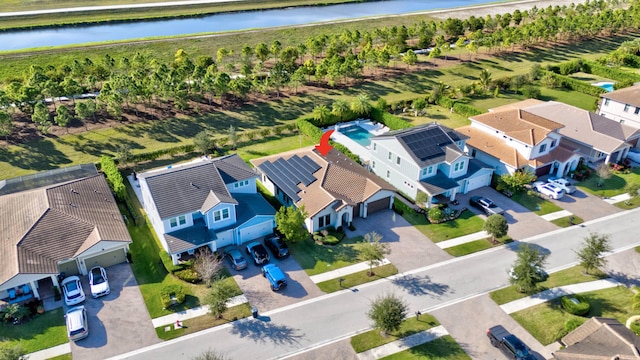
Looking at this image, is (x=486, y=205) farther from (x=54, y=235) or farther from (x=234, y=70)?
(x=234, y=70)

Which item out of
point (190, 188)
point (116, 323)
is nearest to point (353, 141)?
point (190, 188)

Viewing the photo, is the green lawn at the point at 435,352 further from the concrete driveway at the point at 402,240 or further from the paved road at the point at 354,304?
the concrete driveway at the point at 402,240

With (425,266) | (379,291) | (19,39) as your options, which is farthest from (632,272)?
(19,39)

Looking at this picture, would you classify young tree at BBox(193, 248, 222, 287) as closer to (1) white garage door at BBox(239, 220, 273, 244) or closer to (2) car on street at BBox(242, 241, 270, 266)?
(2) car on street at BBox(242, 241, 270, 266)

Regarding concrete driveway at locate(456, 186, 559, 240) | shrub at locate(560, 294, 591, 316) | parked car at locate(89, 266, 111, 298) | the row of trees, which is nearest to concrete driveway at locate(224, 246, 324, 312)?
parked car at locate(89, 266, 111, 298)

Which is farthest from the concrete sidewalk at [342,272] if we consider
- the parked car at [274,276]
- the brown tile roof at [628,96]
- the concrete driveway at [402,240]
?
the brown tile roof at [628,96]

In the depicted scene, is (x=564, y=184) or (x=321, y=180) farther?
(x=564, y=184)
